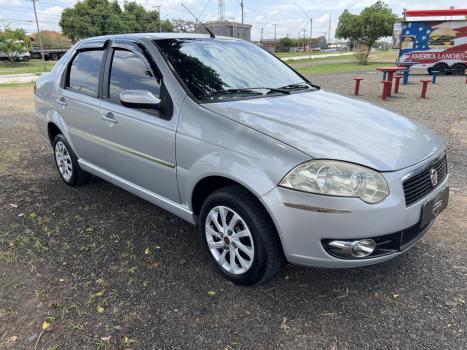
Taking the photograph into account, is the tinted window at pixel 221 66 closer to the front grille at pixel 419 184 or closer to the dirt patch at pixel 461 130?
the front grille at pixel 419 184

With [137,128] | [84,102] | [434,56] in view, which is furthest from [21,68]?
[137,128]

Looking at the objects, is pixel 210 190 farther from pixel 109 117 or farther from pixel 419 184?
pixel 419 184

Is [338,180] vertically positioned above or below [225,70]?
below

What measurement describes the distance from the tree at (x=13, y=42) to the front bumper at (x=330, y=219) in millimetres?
52069

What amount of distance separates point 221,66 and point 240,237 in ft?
5.09

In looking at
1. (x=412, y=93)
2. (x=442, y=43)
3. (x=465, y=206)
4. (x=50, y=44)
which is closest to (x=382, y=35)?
(x=442, y=43)

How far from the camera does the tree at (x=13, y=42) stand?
1763 inches

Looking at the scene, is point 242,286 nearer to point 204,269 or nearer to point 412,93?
point 204,269

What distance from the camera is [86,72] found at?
4.02m

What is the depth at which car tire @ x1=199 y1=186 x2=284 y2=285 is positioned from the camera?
2.52 m

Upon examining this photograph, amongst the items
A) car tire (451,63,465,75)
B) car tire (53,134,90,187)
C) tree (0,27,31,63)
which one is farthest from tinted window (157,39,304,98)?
tree (0,27,31,63)

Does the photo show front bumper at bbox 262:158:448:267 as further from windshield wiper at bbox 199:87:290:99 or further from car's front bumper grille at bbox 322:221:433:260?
windshield wiper at bbox 199:87:290:99

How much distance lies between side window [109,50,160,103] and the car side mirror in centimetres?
14

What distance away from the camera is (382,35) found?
31.8 m
